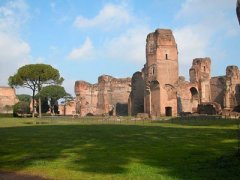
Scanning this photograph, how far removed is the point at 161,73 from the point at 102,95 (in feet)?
71.4

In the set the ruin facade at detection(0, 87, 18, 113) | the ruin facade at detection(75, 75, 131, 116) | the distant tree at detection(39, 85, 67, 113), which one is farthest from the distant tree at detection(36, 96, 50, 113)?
the ruin facade at detection(0, 87, 18, 113)

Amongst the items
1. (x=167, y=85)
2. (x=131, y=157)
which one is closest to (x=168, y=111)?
(x=167, y=85)

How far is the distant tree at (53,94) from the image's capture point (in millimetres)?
68812

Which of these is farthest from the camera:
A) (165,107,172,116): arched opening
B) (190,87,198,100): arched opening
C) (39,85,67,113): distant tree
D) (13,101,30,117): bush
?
(39,85,67,113): distant tree

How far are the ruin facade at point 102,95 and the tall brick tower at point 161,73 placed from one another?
54.8 feet

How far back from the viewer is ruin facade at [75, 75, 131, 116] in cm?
6531

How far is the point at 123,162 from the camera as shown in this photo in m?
10.2

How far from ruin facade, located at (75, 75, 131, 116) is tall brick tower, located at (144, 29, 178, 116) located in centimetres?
1669

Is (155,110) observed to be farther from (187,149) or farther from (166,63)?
(187,149)

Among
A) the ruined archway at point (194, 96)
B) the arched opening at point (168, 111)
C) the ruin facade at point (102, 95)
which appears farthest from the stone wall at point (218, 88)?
the ruin facade at point (102, 95)

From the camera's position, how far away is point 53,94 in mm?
69875

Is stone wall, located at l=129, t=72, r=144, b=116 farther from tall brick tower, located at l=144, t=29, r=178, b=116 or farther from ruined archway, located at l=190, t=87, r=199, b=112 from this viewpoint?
ruined archway, located at l=190, t=87, r=199, b=112

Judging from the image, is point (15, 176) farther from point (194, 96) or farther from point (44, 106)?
point (44, 106)

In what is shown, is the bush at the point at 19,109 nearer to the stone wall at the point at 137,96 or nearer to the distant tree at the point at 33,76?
the distant tree at the point at 33,76
